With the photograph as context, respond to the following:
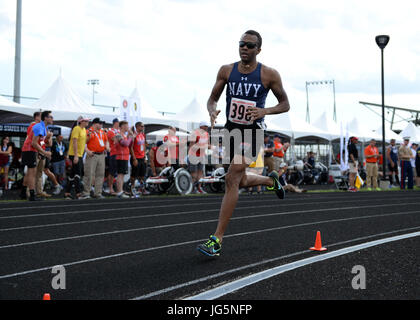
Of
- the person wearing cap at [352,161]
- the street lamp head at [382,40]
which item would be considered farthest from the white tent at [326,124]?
the person wearing cap at [352,161]

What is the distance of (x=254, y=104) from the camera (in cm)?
478

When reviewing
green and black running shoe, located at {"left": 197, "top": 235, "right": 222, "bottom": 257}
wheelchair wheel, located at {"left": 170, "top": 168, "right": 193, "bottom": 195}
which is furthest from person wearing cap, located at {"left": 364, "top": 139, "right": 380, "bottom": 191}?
green and black running shoe, located at {"left": 197, "top": 235, "right": 222, "bottom": 257}

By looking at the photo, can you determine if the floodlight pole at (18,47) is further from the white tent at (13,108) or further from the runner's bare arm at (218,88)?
the runner's bare arm at (218,88)

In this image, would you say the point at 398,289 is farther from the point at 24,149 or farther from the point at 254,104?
the point at 24,149

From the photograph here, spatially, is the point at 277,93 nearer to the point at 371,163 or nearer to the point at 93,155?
the point at 93,155

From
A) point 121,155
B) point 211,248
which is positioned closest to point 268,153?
point 121,155

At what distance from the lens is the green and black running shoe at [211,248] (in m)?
4.52

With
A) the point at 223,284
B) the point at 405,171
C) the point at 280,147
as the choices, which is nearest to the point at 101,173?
the point at 280,147

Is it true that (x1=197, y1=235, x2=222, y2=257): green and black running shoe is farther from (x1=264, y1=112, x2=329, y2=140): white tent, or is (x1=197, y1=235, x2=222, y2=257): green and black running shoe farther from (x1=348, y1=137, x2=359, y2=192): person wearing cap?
(x1=264, y1=112, x2=329, y2=140): white tent

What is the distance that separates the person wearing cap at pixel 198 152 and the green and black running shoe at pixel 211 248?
9.85m

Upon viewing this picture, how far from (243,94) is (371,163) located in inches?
590

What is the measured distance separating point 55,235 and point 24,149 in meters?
5.54

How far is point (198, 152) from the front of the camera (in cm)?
1458
